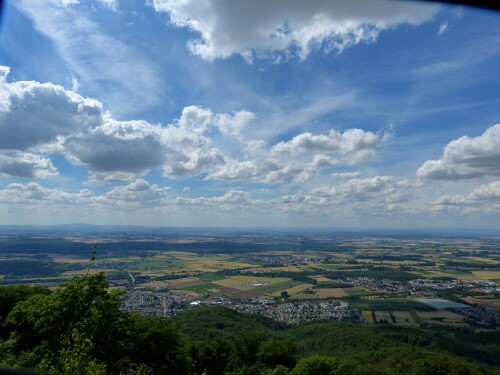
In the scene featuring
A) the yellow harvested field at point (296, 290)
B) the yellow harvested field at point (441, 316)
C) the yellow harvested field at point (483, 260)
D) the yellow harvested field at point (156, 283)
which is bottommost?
the yellow harvested field at point (441, 316)

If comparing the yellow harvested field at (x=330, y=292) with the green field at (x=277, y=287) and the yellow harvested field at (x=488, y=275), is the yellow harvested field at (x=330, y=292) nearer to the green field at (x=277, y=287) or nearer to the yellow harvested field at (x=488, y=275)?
the green field at (x=277, y=287)

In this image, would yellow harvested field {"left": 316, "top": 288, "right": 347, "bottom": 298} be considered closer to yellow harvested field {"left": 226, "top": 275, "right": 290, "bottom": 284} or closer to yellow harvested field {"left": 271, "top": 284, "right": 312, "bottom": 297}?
yellow harvested field {"left": 271, "top": 284, "right": 312, "bottom": 297}

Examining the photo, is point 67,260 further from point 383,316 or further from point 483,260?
point 483,260

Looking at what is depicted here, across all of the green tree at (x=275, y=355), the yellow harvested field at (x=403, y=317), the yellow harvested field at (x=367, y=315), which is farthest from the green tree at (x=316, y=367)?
the yellow harvested field at (x=403, y=317)

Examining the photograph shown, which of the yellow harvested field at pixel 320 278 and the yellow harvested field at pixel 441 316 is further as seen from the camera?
the yellow harvested field at pixel 320 278

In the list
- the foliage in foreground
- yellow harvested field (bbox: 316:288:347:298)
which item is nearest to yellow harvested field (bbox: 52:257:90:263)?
yellow harvested field (bbox: 316:288:347:298)

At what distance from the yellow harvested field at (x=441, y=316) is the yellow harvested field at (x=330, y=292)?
1551cm

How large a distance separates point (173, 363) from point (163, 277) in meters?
62.6

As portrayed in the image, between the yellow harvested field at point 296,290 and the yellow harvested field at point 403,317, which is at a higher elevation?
the yellow harvested field at point 296,290

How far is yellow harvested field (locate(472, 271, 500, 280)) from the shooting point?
80562 mm

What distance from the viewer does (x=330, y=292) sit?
71.4 m

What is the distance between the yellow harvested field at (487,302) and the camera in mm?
57469

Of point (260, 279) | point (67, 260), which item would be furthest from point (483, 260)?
point (67, 260)

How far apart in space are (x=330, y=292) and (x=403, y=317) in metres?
18.6
